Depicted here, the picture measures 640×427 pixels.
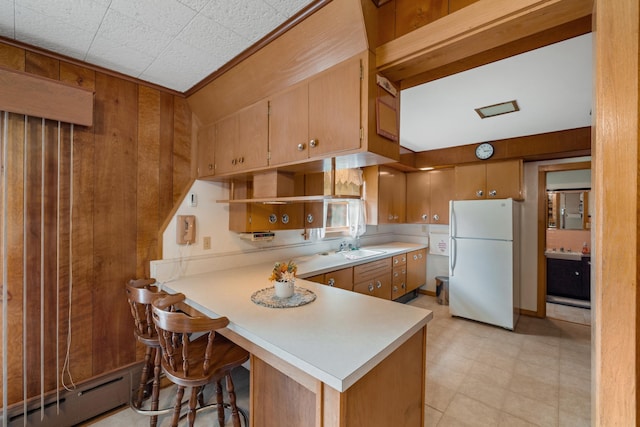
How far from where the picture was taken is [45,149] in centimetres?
179

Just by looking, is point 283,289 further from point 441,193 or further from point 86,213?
point 441,193

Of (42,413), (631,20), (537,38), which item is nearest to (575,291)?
(537,38)

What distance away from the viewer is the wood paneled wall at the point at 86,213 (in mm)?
1726

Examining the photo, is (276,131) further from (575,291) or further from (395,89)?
(575,291)

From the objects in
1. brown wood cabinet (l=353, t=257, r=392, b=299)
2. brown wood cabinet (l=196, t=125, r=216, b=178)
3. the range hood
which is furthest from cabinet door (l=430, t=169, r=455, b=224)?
brown wood cabinet (l=196, t=125, r=216, b=178)

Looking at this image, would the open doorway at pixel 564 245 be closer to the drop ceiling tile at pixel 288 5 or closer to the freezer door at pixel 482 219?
the freezer door at pixel 482 219

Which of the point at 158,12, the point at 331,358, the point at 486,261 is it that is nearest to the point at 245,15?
A: the point at 158,12

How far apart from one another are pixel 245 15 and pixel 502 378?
3.32 metres

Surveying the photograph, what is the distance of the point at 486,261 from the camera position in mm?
3586

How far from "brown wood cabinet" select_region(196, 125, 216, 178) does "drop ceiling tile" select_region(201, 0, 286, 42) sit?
40.2 inches

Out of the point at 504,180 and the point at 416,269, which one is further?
the point at 416,269

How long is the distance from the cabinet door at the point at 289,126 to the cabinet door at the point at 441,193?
338 centimetres

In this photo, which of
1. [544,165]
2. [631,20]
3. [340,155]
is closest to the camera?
[631,20]

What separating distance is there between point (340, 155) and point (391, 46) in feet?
1.79
